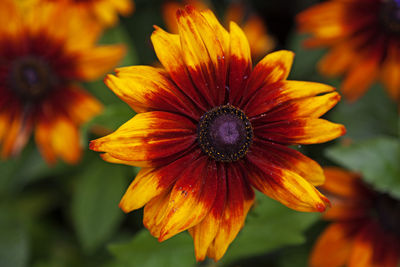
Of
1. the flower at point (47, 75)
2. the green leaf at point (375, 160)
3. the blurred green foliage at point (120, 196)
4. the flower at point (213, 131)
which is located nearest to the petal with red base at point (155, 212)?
the flower at point (213, 131)

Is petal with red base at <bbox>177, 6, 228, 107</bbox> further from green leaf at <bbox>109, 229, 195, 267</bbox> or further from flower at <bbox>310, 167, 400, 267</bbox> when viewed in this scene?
flower at <bbox>310, 167, 400, 267</bbox>

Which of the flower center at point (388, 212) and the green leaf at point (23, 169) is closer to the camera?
the flower center at point (388, 212)

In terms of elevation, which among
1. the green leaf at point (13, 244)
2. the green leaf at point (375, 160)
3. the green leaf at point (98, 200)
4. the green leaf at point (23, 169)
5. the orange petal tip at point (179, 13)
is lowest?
the green leaf at point (13, 244)

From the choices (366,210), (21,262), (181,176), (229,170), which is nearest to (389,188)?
(366,210)

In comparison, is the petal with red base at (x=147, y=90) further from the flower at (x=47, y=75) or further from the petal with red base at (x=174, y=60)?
the flower at (x=47, y=75)

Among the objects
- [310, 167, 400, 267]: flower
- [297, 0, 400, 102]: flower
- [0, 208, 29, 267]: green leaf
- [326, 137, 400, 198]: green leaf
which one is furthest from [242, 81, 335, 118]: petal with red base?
[0, 208, 29, 267]: green leaf

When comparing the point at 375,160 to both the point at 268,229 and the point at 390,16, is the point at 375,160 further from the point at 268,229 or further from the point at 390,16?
the point at 390,16
